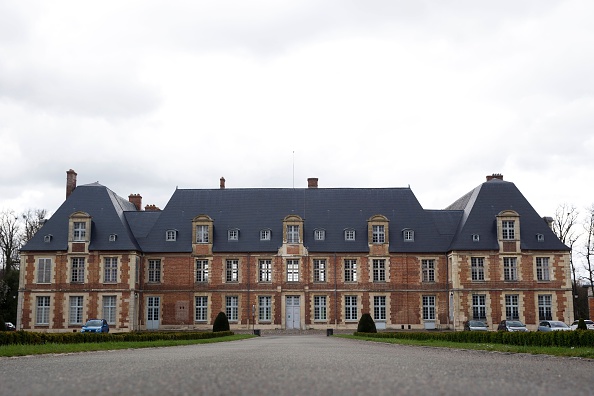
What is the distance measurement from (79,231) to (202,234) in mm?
8638

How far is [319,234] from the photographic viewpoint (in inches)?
2050

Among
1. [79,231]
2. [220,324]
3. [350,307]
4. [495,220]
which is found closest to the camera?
[220,324]

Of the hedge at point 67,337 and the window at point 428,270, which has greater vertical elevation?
the window at point 428,270

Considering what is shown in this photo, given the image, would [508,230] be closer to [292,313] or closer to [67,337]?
[292,313]

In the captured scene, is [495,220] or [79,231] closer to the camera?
[79,231]

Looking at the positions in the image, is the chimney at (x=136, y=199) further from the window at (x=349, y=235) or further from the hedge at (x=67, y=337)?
the hedge at (x=67, y=337)

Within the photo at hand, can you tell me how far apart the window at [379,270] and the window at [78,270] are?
811 inches

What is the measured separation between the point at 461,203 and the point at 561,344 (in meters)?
38.5

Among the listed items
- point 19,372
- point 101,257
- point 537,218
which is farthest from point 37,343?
point 537,218

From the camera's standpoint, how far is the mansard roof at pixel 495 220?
49.7 metres

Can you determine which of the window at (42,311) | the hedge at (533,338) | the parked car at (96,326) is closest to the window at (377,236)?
the parked car at (96,326)

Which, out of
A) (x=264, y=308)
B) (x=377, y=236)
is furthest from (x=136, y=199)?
(x=377, y=236)

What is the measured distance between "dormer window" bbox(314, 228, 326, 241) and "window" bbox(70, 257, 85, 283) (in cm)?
1663

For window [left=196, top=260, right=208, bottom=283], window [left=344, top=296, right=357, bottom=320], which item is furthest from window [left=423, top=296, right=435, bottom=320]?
window [left=196, top=260, right=208, bottom=283]
